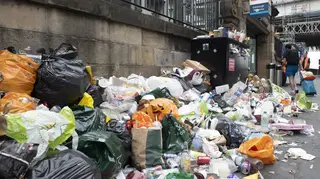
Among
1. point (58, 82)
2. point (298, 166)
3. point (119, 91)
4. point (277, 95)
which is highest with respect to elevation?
point (58, 82)

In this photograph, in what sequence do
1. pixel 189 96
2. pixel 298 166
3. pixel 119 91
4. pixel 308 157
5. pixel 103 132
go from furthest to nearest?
1. pixel 189 96
2. pixel 119 91
3. pixel 308 157
4. pixel 298 166
5. pixel 103 132

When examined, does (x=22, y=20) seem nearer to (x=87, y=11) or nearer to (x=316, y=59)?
(x=87, y=11)

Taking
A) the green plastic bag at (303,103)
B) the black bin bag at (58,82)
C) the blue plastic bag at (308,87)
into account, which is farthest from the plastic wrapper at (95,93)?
the blue plastic bag at (308,87)

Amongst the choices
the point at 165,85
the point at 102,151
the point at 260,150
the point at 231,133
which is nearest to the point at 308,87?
the point at 165,85

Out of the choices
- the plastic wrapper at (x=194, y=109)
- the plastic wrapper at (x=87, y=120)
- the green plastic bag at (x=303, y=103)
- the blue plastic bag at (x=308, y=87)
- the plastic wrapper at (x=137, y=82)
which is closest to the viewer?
the plastic wrapper at (x=87, y=120)

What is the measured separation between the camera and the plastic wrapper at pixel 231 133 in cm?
329

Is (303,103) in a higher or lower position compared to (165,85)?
lower

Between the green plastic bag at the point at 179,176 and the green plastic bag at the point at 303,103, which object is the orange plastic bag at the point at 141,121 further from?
the green plastic bag at the point at 303,103

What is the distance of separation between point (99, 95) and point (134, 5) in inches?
80.3

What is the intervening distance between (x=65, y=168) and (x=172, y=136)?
52.0 inches

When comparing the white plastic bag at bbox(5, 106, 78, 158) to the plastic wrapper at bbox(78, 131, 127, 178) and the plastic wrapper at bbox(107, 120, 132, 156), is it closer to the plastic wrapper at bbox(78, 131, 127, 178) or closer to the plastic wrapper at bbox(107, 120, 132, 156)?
the plastic wrapper at bbox(78, 131, 127, 178)

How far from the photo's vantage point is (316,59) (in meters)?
26.7

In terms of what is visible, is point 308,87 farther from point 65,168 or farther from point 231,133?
point 65,168

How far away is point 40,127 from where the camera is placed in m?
1.91
